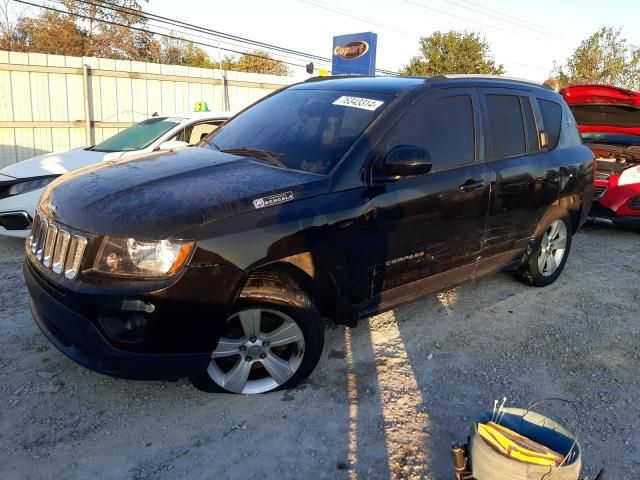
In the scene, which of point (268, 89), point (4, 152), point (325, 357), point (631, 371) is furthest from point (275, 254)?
point (268, 89)

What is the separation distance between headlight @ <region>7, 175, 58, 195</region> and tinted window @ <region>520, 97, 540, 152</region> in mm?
4743

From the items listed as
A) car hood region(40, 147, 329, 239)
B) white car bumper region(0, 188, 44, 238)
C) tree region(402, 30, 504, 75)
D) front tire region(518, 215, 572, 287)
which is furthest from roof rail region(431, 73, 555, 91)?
tree region(402, 30, 504, 75)

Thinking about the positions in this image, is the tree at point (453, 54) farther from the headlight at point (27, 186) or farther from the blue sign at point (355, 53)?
the headlight at point (27, 186)

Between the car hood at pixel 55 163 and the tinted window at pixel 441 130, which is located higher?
the tinted window at pixel 441 130

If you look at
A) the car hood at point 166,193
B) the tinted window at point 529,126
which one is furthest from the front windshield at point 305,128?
the tinted window at point 529,126

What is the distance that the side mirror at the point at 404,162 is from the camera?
124 inches

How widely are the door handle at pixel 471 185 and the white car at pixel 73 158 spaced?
241 centimetres

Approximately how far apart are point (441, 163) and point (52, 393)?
281 centimetres

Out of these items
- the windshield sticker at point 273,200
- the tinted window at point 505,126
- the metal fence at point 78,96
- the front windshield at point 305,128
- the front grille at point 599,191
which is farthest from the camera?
the metal fence at point 78,96

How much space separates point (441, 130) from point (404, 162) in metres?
0.68

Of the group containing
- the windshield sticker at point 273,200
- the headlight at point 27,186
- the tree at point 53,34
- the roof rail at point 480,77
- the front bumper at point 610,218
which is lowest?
the front bumper at point 610,218

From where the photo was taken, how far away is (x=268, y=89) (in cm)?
1593

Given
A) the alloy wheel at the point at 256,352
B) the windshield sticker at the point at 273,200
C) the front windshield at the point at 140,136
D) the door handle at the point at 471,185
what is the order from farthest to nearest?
the front windshield at the point at 140,136 < the door handle at the point at 471,185 < the alloy wheel at the point at 256,352 < the windshield sticker at the point at 273,200

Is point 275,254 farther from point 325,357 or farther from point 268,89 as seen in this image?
point 268,89
